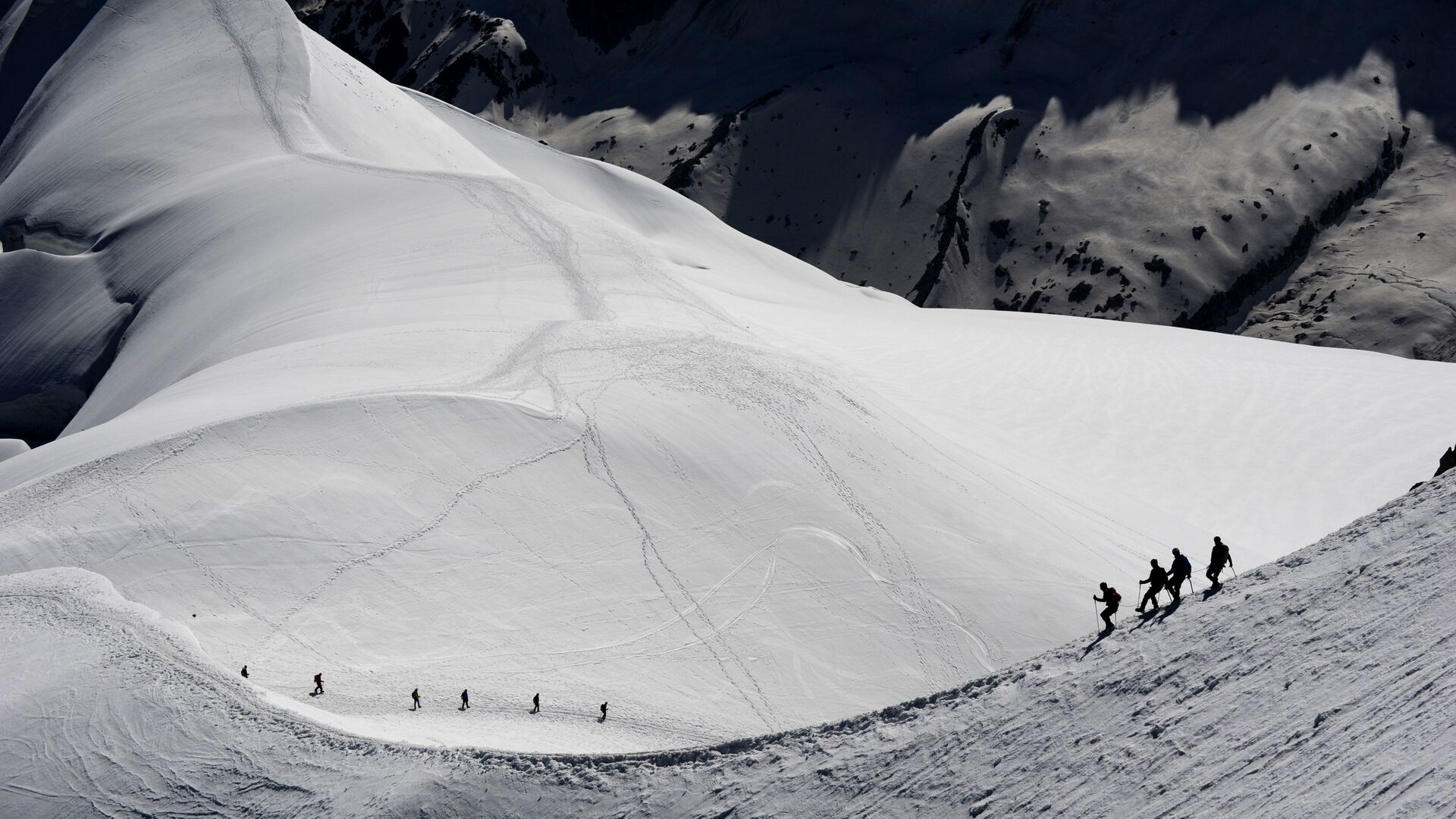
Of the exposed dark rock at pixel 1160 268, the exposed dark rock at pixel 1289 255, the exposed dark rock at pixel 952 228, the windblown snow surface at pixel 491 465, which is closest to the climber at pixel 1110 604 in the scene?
the windblown snow surface at pixel 491 465

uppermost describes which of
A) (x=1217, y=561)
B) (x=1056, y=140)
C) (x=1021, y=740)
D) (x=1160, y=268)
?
(x=1056, y=140)

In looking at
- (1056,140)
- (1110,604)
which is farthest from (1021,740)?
(1056,140)

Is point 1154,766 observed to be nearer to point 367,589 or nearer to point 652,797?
point 652,797

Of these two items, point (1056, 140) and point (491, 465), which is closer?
point (491, 465)

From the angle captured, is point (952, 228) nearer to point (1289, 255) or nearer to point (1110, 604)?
point (1289, 255)

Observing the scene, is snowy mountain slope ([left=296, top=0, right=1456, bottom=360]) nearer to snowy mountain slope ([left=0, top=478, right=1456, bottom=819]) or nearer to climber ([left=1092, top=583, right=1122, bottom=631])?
snowy mountain slope ([left=0, top=478, right=1456, bottom=819])

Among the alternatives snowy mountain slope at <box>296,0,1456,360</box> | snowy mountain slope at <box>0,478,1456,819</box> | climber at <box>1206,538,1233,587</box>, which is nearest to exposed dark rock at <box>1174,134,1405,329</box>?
snowy mountain slope at <box>296,0,1456,360</box>

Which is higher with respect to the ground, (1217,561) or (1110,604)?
(1217,561)
